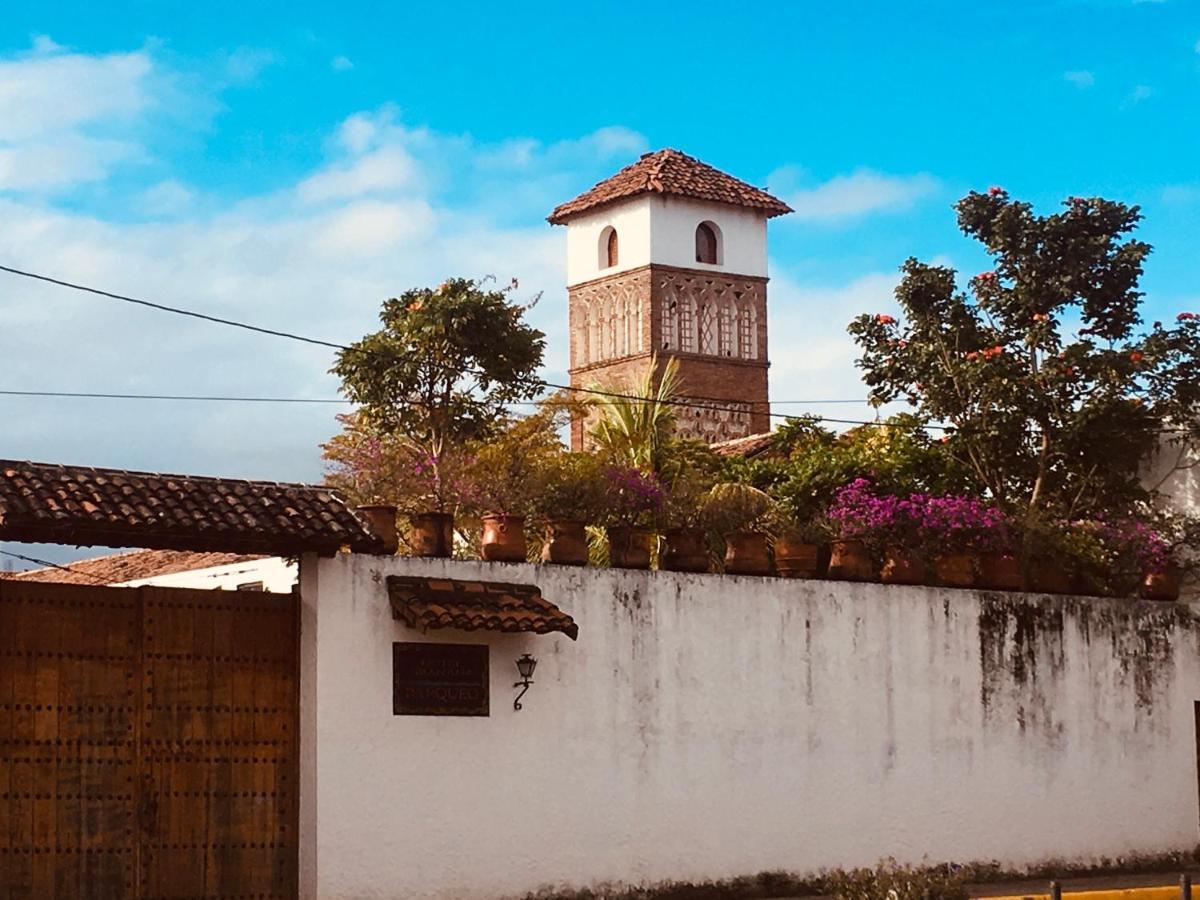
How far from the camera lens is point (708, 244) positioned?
171 feet

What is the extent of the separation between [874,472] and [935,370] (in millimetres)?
1302

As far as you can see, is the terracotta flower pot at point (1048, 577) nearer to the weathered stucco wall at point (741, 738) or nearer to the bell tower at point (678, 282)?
the weathered stucco wall at point (741, 738)

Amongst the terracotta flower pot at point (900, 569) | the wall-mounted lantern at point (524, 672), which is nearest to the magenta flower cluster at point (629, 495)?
the terracotta flower pot at point (900, 569)

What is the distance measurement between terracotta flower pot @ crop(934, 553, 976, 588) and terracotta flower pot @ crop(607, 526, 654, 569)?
3.29 metres

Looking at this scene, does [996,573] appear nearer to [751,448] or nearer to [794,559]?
[794,559]

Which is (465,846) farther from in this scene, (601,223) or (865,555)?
(601,223)

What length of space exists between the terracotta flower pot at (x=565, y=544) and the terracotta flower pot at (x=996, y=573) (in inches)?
169

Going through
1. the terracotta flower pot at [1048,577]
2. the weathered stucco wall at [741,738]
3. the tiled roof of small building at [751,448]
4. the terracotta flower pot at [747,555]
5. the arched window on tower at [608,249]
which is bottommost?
the weathered stucco wall at [741,738]

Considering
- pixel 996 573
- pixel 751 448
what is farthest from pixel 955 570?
pixel 751 448

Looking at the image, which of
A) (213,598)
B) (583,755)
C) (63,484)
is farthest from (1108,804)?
(63,484)

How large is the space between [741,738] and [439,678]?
A: 296 centimetres

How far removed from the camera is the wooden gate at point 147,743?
13.0 metres

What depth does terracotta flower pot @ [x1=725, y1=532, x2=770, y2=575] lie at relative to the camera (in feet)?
55.1

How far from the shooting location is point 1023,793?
18.0m
